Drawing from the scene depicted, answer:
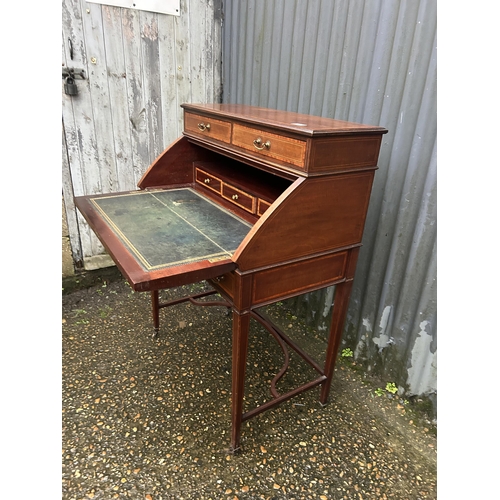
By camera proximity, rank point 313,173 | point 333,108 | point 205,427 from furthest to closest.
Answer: point 333,108, point 205,427, point 313,173

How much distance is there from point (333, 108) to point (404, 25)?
631 mm

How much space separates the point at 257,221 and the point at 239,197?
47 cm

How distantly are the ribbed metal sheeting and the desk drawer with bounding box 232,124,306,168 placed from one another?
0.87 m

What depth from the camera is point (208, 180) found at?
98.9 inches

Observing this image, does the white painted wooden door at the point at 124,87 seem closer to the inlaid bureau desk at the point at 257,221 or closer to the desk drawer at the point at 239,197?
the inlaid bureau desk at the point at 257,221

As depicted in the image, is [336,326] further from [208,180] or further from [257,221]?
[208,180]

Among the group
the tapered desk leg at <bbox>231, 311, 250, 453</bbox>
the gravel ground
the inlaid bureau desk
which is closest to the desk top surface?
the inlaid bureau desk

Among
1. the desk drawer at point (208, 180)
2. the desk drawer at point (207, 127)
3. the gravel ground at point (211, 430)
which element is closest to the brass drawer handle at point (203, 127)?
the desk drawer at point (207, 127)

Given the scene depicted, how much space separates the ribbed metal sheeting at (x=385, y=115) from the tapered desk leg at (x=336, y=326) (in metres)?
0.44

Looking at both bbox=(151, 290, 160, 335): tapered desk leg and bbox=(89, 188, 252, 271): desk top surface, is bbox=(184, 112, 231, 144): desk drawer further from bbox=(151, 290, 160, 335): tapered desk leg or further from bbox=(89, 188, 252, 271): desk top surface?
bbox=(151, 290, 160, 335): tapered desk leg

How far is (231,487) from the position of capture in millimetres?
1979

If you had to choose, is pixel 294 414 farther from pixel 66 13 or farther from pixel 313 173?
pixel 66 13

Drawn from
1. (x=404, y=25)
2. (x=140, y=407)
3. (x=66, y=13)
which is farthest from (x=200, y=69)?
(x=140, y=407)

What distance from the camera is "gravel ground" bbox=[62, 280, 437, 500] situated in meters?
1.99
